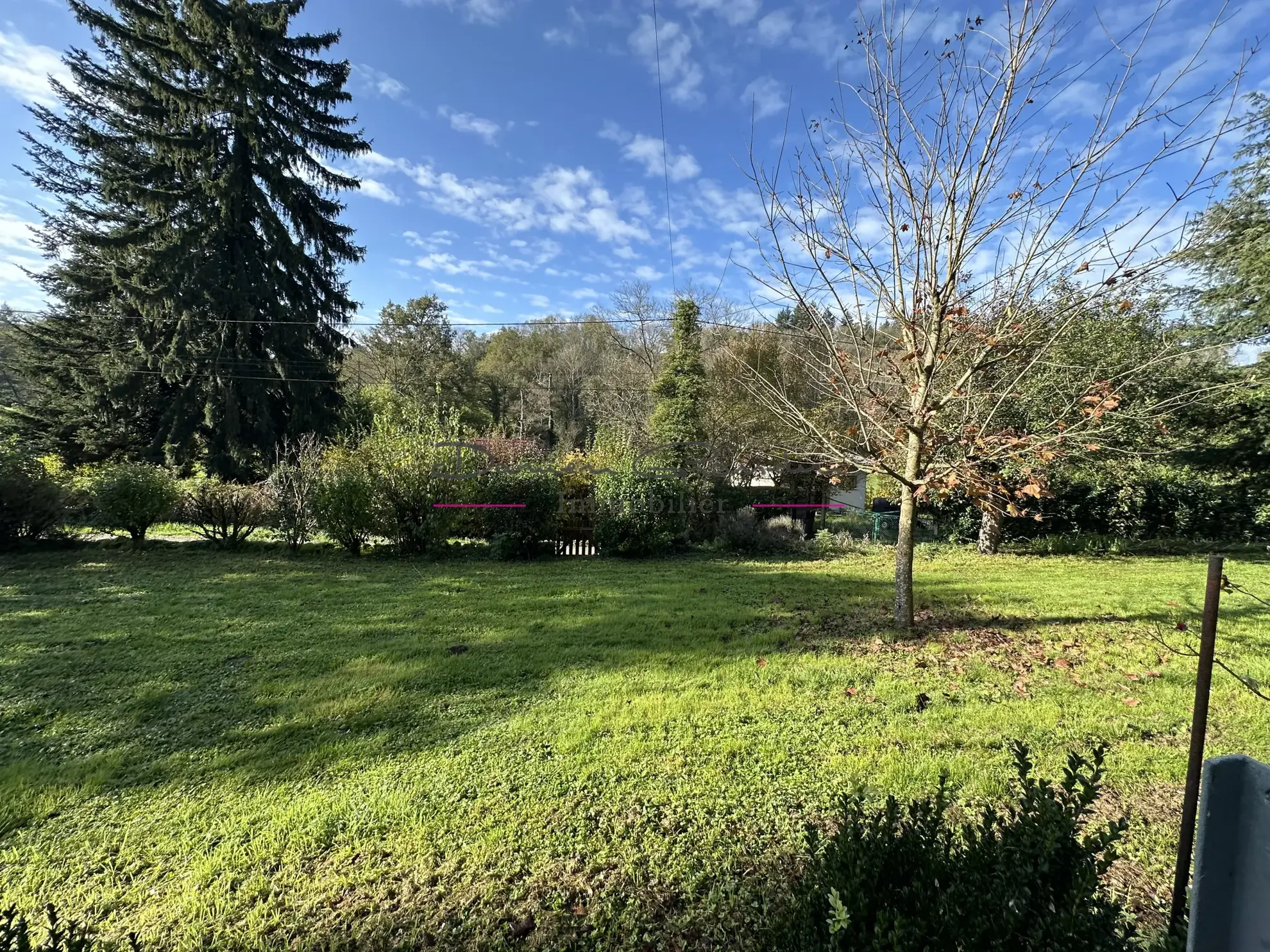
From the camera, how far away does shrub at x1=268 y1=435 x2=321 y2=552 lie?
8.66 m

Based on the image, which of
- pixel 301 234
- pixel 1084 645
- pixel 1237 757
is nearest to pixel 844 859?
pixel 1237 757

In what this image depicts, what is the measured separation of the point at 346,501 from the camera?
329 inches

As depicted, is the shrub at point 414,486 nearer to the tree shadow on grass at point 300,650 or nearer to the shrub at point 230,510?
the tree shadow on grass at point 300,650

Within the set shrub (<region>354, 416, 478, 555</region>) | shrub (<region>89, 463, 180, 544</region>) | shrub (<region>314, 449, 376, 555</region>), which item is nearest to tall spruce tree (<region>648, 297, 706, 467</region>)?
shrub (<region>354, 416, 478, 555</region>)

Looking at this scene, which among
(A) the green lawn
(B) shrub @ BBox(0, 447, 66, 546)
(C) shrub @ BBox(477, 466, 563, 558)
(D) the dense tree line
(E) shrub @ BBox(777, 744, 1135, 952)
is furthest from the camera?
(D) the dense tree line

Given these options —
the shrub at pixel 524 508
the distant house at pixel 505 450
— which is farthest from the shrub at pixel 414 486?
the distant house at pixel 505 450

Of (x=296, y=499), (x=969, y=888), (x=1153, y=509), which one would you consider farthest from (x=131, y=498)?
(x=1153, y=509)

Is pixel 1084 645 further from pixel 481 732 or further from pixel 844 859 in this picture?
pixel 481 732

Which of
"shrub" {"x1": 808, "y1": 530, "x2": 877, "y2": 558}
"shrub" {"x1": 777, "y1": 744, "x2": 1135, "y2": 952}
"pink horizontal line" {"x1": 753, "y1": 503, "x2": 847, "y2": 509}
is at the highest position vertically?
"pink horizontal line" {"x1": 753, "y1": 503, "x2": 847, "y2": 509}

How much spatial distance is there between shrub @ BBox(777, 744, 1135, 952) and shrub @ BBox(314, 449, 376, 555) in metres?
8.38

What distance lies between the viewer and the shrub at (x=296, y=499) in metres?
8.66

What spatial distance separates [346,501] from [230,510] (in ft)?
7.95

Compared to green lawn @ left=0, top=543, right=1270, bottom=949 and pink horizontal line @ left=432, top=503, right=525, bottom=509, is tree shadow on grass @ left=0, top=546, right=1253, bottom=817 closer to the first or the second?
green lawn @ left=0, top=543, right=1270, bottom=949

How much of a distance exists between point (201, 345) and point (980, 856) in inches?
774
